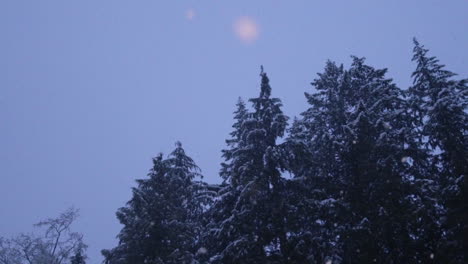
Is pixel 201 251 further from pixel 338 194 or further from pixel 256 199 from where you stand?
pixel 338 194

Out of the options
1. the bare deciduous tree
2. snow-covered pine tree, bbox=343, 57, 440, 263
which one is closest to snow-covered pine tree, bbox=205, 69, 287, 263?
snow-covered pine tree, bbox=343, 57, 440, 263

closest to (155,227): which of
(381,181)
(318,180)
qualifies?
(318,180)

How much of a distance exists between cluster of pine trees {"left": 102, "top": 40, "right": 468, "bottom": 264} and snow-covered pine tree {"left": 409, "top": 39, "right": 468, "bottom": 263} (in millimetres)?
48

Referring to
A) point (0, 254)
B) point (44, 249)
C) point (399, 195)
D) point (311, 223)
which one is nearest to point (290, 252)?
point (311, 223)

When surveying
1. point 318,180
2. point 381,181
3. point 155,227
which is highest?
point 318,180

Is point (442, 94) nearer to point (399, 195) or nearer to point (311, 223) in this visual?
point (399, 195)

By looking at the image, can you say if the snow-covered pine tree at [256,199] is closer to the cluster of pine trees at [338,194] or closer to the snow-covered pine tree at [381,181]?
the cluster of pine trees at [338,194]

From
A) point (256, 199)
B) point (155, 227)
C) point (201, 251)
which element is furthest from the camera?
point (201, 251)

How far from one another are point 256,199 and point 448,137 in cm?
970

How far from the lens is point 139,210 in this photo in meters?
17.9

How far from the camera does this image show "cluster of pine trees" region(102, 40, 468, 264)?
51.4 ft

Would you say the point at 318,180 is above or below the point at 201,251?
above

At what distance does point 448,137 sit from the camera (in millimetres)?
17109

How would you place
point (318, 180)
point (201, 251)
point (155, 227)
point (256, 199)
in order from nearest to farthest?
point (256, 199) → point (155, 227) → point (318, 180) → point (201, 251)
